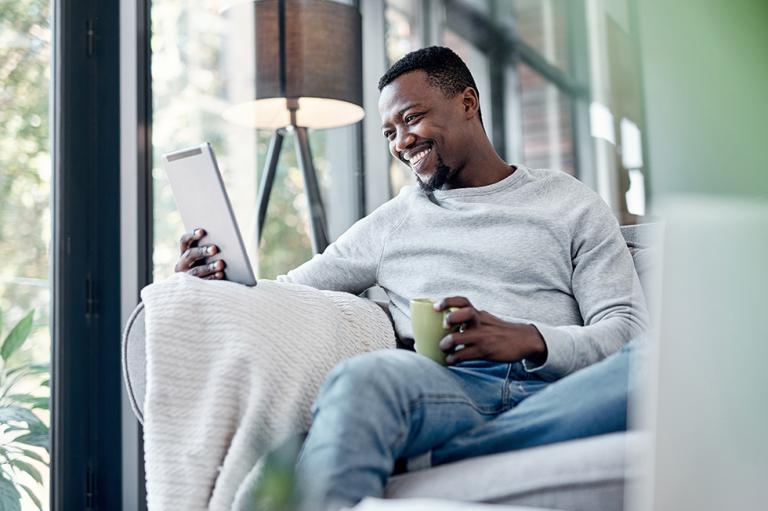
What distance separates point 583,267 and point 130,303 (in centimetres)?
130

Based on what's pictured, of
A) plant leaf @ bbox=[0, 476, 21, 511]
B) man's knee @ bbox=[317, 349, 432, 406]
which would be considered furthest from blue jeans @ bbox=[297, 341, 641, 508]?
plant leaf @ bbox=[0, 476, 21, 511]

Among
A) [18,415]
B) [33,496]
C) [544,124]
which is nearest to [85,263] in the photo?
[18,415]

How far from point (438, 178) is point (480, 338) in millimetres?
617

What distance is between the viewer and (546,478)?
3.09 ft

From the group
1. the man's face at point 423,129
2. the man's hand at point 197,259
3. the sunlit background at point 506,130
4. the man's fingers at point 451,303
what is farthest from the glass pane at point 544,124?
the man's fingers at point 451,303

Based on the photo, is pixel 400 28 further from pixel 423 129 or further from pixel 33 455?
pixel 33 455

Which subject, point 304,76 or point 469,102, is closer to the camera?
point 469,102

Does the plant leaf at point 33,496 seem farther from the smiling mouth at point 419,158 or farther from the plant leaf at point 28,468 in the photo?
the smiling mouth at point 419,158

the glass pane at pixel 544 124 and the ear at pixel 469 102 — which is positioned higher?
the glass pane at pixel 544 124

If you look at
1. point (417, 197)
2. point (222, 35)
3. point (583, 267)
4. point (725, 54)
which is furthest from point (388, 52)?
point (725, 54)

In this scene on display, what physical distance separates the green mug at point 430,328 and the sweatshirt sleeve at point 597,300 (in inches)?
6.7

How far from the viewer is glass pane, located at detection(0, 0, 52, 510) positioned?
190cm

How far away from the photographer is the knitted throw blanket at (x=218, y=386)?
1049 millimetres

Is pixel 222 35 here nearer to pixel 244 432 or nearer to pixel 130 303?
pixel 130 303
